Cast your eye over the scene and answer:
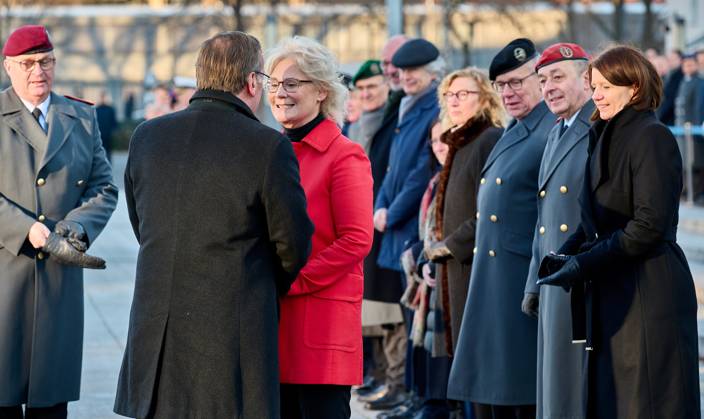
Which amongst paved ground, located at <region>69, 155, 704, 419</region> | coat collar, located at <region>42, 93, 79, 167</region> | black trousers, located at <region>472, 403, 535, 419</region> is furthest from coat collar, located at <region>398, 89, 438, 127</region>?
coat collar, located at <region>42, 93, 79, 167</region>

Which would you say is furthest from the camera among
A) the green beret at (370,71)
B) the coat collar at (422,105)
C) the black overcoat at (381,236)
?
the green beret at (370,71)

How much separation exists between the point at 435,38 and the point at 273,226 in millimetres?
38203

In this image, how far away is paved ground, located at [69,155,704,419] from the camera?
352 inches

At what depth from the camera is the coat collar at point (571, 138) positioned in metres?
6.16

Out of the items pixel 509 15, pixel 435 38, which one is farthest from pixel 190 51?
pixel 509 15

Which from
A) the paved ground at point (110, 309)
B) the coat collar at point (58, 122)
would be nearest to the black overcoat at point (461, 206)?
the paved ground at point (110, 309)

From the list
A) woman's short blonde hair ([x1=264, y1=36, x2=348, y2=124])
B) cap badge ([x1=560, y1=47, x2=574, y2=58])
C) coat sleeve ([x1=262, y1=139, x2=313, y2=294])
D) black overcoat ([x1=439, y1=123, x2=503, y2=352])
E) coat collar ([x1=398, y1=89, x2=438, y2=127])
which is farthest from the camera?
coat collar ([x1=398, y1=89, x2=438, y2=127])

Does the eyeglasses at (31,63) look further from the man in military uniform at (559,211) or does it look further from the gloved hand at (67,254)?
the man in military uniform at (559,211)

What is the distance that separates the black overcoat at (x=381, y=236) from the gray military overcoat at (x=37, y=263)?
261 cm

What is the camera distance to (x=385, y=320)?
9.06 metres

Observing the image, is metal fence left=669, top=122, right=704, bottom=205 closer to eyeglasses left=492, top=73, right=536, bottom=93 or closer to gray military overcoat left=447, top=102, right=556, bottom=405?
eyeglasses left=492, top=73, right=536, bottom=93

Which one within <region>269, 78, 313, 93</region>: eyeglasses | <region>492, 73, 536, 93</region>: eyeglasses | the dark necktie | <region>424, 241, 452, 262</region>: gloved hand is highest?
<region>492, 73, 536, 93</region>: eyeglasses

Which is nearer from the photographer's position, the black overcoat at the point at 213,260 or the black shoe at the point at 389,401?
the black overcoat at the point at 213,260

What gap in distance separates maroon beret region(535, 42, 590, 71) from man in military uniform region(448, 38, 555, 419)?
1.32 ft
